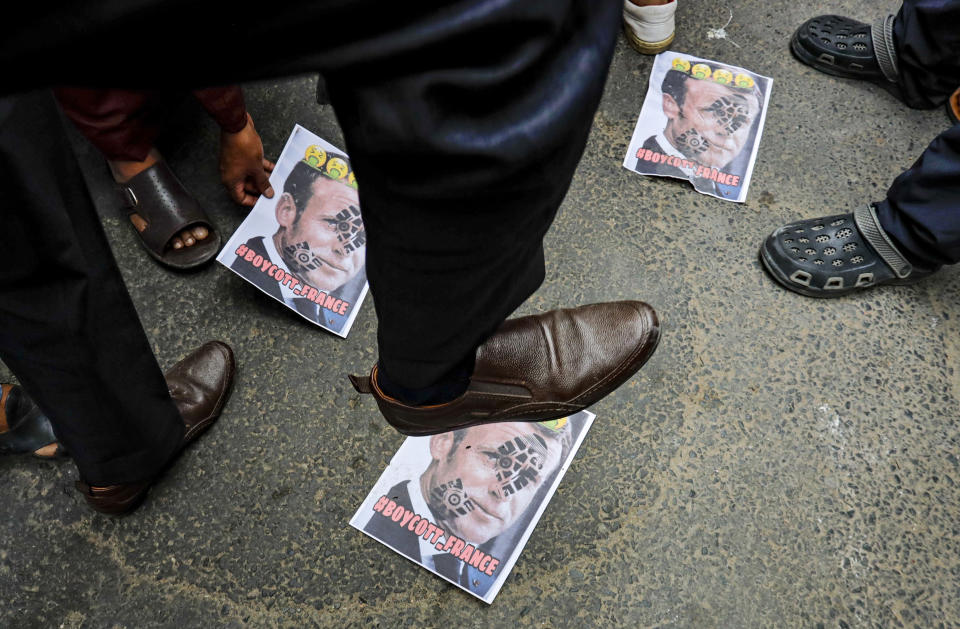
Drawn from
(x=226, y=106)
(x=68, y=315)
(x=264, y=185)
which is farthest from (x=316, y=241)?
(x=68, y=315)

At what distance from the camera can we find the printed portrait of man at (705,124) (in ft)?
4.54

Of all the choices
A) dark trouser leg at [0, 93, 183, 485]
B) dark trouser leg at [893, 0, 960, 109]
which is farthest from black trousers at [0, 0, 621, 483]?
dark trouser leg at [893, 0, 960, 109]

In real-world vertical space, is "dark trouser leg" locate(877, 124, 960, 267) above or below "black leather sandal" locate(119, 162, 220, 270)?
above

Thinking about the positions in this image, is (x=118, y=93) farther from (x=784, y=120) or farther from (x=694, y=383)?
(x=784, y=120)

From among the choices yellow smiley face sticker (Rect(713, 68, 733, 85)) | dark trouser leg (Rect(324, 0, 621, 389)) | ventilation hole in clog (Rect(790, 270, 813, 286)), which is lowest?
ventilation hole in clog (Rect(790, 270, 813, 286))

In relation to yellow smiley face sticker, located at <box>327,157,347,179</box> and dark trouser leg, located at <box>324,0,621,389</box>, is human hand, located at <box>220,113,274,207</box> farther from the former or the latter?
dark trouser leg, located at <box>324,0,621,389</box>

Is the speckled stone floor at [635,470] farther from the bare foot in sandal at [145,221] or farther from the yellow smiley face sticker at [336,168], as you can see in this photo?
the yellow smiley face sticker at [336,168]

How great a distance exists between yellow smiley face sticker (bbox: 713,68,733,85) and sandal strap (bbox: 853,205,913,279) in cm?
43

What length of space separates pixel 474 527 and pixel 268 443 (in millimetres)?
383

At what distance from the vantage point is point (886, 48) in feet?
4.73

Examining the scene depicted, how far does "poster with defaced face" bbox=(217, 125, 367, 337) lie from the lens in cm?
124

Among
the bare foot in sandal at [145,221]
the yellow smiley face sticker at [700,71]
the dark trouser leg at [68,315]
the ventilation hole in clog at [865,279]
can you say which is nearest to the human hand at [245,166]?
the bare foot in sandal at [145,221]

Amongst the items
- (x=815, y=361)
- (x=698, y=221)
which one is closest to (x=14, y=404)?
(x=698, y=221)

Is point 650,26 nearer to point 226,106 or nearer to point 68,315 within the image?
point 226,106
